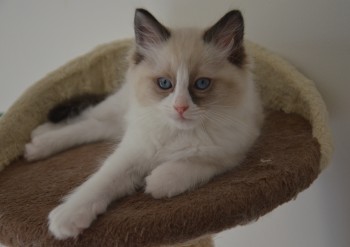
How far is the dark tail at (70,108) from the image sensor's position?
1.70 metres

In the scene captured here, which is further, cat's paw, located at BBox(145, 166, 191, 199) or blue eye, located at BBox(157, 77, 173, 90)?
blue eye, located at BBox(157, 77, 173, 90)

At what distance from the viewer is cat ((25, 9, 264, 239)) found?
1110 millimetres

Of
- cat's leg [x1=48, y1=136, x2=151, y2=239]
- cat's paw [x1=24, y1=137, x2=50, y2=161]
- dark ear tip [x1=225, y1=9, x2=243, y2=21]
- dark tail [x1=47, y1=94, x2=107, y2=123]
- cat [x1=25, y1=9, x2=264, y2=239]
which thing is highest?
dark ear tip [x1=225, y1=9, x2=243, y2=21]

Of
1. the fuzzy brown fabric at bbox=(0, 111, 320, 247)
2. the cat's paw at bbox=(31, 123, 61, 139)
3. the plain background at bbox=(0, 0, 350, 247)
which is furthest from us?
the cat's paw at bbox=(31, 123, 61, 139)

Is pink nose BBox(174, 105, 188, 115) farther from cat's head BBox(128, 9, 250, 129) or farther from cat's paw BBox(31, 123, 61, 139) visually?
cat's paw BBox(31, 123, 61, 139)

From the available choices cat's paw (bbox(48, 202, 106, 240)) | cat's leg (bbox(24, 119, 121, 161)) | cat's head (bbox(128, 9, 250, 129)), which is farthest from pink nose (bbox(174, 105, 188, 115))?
cat's leg (bbox(24, 119, 121, 161))

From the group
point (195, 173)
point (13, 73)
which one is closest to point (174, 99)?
point (195, 173)

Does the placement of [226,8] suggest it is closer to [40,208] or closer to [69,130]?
[69,130]

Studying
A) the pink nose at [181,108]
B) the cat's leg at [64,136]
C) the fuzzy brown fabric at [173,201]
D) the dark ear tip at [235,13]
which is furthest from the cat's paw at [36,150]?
the dark ear tip at [235,13]

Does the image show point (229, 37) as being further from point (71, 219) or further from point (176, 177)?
point (71, 219)

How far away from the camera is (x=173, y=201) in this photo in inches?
40.6

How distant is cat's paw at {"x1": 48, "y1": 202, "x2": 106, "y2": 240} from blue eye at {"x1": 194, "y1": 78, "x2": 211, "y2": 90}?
442mm

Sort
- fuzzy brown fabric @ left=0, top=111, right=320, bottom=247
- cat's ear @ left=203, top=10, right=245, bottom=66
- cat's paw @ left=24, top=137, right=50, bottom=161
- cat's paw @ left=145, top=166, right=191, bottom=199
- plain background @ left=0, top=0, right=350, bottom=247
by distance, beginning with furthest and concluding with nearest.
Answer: cat's paw @ left=24, top=137, right=50, bottom=161 → plain background @ left=0, top=0, right=350, bottom=247 → cat's ear @ left=203, top=10, right=245, bottom=66 → cat's paw @ left=145, top=166, right=191, bottom=199 → fuzzy brown fabric @ left=0, top=111, right=320, bottom=247

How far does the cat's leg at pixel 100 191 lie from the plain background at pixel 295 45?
2.41 feet
